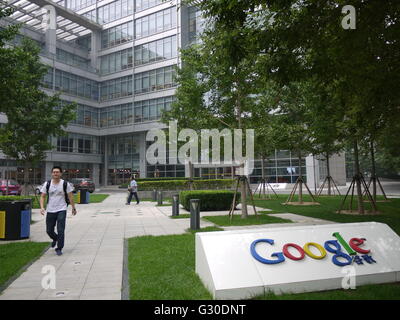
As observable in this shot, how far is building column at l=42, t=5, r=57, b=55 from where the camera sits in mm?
45156

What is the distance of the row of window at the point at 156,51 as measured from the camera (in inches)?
1836

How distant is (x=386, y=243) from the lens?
5.38 m

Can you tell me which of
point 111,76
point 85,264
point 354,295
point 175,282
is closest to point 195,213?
point 85,264

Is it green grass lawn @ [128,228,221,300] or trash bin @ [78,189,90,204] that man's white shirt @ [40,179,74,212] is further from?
trash bin @ [78,189,90,204]

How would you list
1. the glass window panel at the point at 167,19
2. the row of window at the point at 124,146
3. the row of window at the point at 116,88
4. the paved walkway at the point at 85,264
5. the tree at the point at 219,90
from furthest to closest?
1. the row of window at the point at 124,146
2. the row of window at the point at 116,88
3. the glass window panel at the point at 167,19
4. the tree at the point at 219,90
5. the paved walkway at the point at 85,264

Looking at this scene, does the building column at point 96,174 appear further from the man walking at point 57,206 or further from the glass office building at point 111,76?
the man walking at point 57,206

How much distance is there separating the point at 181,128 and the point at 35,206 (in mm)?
12377

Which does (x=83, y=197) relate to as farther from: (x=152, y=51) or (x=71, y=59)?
(x=71, y=59)

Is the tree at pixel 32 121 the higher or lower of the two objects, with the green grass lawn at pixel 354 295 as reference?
higher

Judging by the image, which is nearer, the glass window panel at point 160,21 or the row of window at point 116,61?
the glass window panel at point 160,21

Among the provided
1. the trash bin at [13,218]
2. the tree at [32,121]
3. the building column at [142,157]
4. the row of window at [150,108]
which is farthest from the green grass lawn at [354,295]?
the building column at [142,157]

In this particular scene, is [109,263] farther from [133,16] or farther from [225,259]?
[133,16]

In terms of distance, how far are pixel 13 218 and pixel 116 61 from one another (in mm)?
47267
